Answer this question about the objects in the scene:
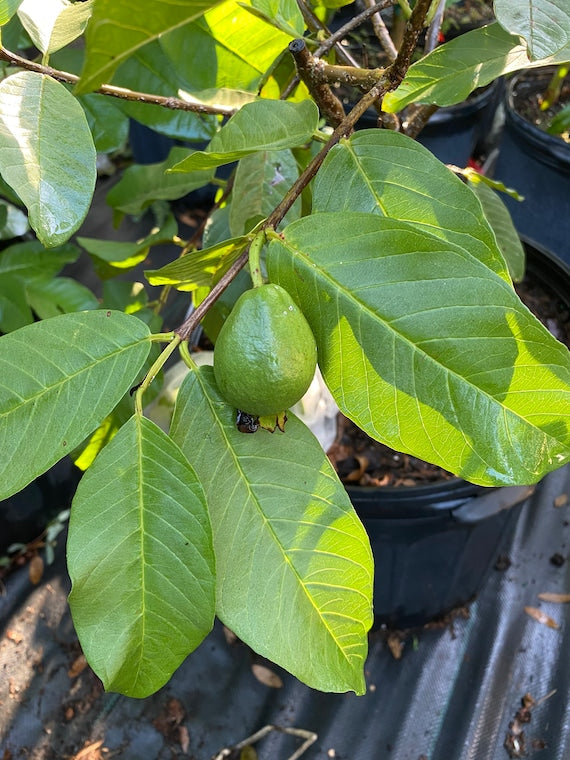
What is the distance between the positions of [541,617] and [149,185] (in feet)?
3.89

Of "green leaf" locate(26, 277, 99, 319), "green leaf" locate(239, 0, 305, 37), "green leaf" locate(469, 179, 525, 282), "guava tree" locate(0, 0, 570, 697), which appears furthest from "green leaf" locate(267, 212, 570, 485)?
"green leaf" locate(26, 277, 99, 319)

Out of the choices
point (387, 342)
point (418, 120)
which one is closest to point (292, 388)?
point (387, 342)

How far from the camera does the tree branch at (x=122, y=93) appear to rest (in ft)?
1.87

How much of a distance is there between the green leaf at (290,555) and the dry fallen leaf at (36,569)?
1128 millimetres

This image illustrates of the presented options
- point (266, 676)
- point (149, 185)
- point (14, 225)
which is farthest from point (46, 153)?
point (266, 676)

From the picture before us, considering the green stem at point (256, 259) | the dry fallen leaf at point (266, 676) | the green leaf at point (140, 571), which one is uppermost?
the green stem at point (256, 259)

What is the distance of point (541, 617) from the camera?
1.31 metres

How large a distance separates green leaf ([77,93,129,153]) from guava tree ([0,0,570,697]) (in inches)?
11.8

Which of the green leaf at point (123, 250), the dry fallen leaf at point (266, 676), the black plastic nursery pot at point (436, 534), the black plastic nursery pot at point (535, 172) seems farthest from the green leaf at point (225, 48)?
the black plastic nursery pot at point (535, 172)

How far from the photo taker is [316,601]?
50 centimetres

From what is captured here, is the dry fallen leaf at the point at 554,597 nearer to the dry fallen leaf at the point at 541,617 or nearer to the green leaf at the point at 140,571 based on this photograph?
the dry fallen leaf at the point at 541,617

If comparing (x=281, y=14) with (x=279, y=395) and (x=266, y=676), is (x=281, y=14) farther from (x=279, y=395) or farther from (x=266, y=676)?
(x=266, y=676)

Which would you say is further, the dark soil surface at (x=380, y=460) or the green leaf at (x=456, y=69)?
the dark soil surface at (x=380, y=460)

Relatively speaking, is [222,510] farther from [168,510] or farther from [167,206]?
[167,206]
